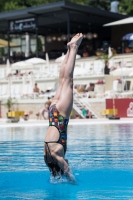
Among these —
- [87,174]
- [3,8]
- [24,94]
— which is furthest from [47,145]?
[3,8]

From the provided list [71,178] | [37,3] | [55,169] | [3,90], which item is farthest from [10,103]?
[37,3]

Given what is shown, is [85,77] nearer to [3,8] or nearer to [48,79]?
[48,79]

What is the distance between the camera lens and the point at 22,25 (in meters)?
37.9

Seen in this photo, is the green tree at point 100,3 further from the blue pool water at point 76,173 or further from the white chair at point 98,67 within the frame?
the blue pool water at point 76,173

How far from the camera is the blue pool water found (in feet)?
20.6

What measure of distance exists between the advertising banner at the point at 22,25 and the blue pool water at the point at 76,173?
25284 millimetres

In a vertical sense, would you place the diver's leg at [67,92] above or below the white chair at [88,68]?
→ above

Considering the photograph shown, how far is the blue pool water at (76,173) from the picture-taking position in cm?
627

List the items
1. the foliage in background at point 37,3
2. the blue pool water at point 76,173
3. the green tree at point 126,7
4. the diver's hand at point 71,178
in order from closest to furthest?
the blue pool water at point 76,173, the diver's hand at point 71,178, the green tree at point 126,7, the foliage in background at point 37,3

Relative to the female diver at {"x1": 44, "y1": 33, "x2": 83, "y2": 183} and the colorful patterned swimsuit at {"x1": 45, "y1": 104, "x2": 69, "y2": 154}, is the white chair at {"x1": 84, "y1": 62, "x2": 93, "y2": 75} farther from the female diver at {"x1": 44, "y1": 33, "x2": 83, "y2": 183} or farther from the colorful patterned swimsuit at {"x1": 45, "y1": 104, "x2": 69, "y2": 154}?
the colorful patterned swimsuit at {"x1": 45, "y1": 104, "x2": 69, "y2": 154}

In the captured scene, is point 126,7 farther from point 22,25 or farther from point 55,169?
point 55,169

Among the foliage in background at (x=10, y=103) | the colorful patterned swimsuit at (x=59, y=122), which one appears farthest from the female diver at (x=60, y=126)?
the foliage in background at (x=10, y=103)

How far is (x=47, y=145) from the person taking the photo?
6648 mm

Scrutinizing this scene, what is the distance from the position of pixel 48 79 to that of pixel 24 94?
2194 millimetres
